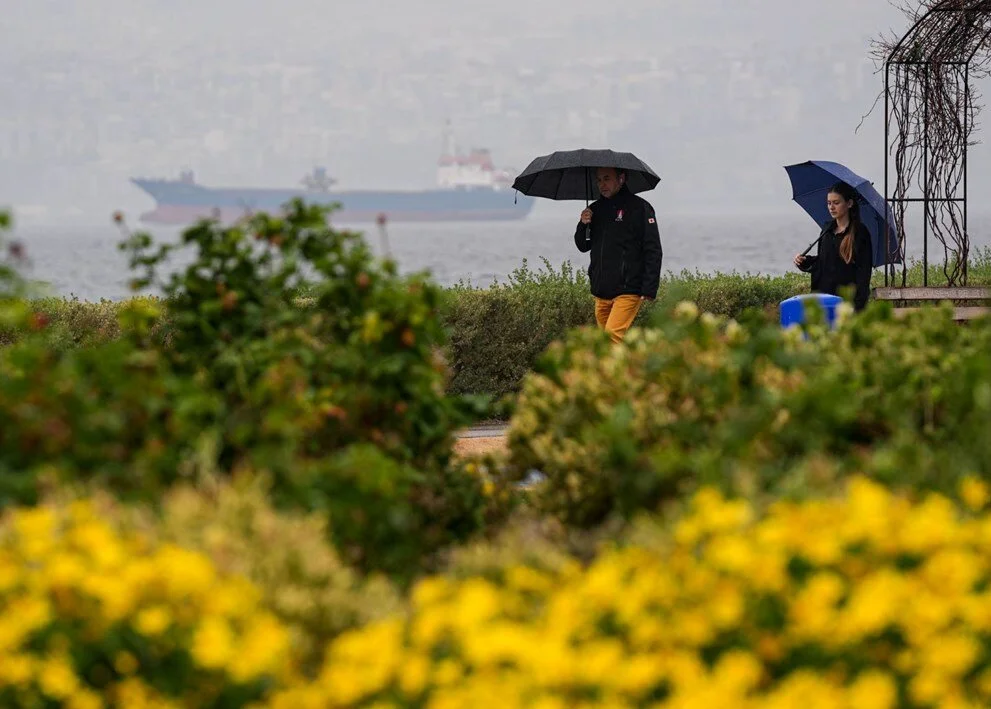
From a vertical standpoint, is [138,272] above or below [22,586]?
above

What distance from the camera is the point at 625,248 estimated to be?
30.2 ft

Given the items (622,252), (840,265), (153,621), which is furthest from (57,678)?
(622,252)

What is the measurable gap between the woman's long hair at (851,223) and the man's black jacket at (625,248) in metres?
1.26

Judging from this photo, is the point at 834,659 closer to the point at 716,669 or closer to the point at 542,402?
the point at 716,669

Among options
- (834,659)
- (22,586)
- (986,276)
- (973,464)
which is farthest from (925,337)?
(986,276)

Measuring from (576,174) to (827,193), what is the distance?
6.34 ft

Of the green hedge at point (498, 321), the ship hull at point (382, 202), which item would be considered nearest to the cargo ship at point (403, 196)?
the ship hull at point (382, 202)

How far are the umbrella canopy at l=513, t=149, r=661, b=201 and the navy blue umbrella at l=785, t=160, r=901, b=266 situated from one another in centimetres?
107

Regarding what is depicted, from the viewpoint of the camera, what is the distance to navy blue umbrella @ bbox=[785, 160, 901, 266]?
952cm

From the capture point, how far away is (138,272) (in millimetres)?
4621

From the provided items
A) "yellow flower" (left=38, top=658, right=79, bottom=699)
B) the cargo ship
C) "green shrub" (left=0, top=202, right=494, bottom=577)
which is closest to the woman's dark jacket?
"green shrub" (left=0, top=202, right=494, bottom=577)

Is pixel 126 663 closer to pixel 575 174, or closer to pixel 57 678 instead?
pixel 57 678

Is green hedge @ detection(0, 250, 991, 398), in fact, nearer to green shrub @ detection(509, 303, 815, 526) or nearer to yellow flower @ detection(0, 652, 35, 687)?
green shrub @ detection(509, 303, 815, 526)

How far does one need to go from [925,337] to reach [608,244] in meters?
4.92
